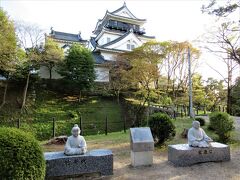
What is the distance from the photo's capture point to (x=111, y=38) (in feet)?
117

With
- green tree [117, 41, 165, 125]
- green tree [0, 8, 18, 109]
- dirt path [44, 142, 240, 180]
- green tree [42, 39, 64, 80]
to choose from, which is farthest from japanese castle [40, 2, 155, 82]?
dirt path [44, 142, 240, 180]


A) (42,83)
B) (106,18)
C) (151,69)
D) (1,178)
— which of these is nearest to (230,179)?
(1,178)

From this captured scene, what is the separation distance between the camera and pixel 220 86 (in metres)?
28.1

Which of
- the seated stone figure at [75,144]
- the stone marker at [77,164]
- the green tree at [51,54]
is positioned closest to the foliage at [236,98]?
the green tree at [51,54]

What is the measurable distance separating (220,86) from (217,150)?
75.9 ft

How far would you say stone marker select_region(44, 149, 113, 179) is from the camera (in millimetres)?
5609

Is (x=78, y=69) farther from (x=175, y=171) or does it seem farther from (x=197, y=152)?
(x=175, y=171)

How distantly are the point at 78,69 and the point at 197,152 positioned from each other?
18667mm

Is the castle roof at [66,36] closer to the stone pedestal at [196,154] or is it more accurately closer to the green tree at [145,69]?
the green tree at [145,69]

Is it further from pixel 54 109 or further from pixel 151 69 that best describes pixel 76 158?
pixel 54 109

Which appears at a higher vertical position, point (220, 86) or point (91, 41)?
point (91, 41)

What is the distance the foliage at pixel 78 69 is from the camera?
2395 cm

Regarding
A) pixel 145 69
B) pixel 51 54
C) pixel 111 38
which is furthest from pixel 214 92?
pixel 51 54

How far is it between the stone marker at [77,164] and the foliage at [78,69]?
18315 millimetres
